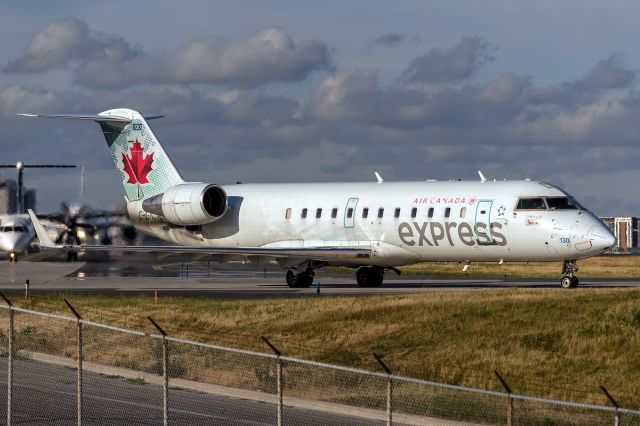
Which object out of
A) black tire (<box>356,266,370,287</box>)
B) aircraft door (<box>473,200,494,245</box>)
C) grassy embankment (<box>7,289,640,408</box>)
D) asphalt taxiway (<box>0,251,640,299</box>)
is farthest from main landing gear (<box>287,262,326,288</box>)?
grassy embankment (<box>7,289,640,408</box>)

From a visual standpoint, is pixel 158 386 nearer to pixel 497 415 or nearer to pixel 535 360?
pixel 497 415

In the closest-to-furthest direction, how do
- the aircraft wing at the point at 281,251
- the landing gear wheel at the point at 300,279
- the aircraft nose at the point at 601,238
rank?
the aircraft nose at the point at 601,238
the aircraft wing at the point at 281,251
the landing gear wheel at the point at 300,279

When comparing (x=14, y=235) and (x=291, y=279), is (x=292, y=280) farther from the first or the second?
(x=14, y=235)

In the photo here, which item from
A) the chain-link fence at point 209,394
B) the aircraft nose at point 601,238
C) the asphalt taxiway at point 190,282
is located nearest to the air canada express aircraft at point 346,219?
the aircraft nose at point 601,238

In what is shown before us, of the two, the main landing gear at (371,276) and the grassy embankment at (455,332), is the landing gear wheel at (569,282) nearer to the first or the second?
the grassy embankment at (455,332)

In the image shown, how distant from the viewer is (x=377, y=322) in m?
31.5

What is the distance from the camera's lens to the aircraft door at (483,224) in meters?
41.3

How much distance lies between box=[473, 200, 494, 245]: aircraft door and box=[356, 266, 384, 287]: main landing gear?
19.6ft

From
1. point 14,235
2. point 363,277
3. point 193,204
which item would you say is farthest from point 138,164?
point 14,235

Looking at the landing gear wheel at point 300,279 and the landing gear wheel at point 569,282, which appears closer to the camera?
the landing gear wheel at point 569,282

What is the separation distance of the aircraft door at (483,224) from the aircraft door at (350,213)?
5.56 m

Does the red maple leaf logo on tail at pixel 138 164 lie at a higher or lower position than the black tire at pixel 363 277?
higher

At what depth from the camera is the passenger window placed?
134 ft

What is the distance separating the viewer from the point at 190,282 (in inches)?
2085
